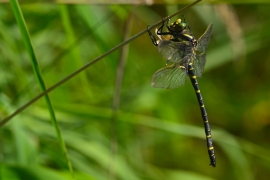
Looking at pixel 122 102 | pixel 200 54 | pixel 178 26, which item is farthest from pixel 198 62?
pixel 122 102

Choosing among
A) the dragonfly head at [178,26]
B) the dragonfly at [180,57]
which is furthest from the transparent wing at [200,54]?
the dragonfly head at [178,26]

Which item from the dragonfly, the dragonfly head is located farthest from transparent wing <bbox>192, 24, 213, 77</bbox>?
the dragonfly head

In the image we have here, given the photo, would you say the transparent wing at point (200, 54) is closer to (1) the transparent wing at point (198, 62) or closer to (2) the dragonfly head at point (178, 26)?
(1) the transparent wing at point (198, 62)

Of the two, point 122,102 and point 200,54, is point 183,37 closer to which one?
point 200,54

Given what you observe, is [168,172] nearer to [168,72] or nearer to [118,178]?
[118,178]

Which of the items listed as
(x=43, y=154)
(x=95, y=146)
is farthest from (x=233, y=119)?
(x=43, y=154)

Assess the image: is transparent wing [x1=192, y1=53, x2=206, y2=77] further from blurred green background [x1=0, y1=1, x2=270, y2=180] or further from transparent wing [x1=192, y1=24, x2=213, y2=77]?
blurred green background [x1=0, y1=1, x2=270, y2=180]

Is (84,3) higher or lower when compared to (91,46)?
lower
